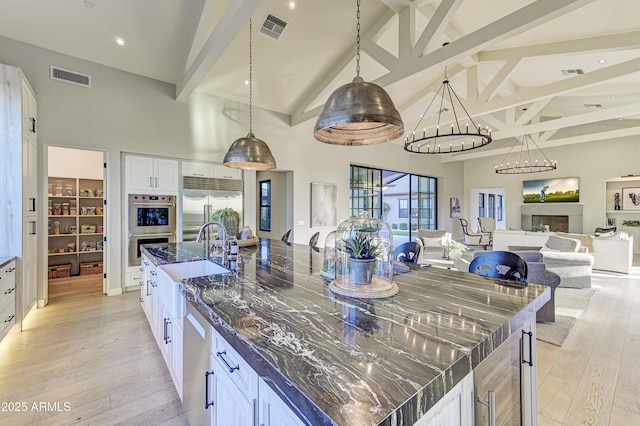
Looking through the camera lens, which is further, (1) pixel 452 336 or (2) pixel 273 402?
(1) pixel 452 336

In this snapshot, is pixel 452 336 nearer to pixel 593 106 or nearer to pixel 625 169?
pixel 593 106

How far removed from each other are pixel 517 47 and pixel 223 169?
227 inches

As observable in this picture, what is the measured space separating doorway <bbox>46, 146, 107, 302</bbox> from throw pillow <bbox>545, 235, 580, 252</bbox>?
8.66 metres

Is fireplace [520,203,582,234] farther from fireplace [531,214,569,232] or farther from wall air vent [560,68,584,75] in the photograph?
wall air vent [560,68,584,75]

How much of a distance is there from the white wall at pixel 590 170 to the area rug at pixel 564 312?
6.55m

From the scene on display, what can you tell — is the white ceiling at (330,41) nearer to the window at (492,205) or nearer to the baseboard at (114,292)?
the baseboard at (114,292)

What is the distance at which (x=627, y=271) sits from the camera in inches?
232

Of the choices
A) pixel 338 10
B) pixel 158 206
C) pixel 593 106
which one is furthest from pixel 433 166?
pixel 158 206

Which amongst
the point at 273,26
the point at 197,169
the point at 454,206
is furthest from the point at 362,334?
the point at 454,206

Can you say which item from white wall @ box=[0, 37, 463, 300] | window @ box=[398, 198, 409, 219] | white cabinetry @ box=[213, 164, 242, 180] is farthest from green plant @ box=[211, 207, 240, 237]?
window @ box=[398, 198, 409, 219]

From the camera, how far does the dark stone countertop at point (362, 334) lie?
698 millimetres

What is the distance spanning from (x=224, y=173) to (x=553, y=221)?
11438 millimetres

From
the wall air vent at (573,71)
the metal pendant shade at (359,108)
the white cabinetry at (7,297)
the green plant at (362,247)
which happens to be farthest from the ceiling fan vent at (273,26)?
the wall air vent at (573,71)

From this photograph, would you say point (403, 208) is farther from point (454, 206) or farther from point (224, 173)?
point (224, 173)
